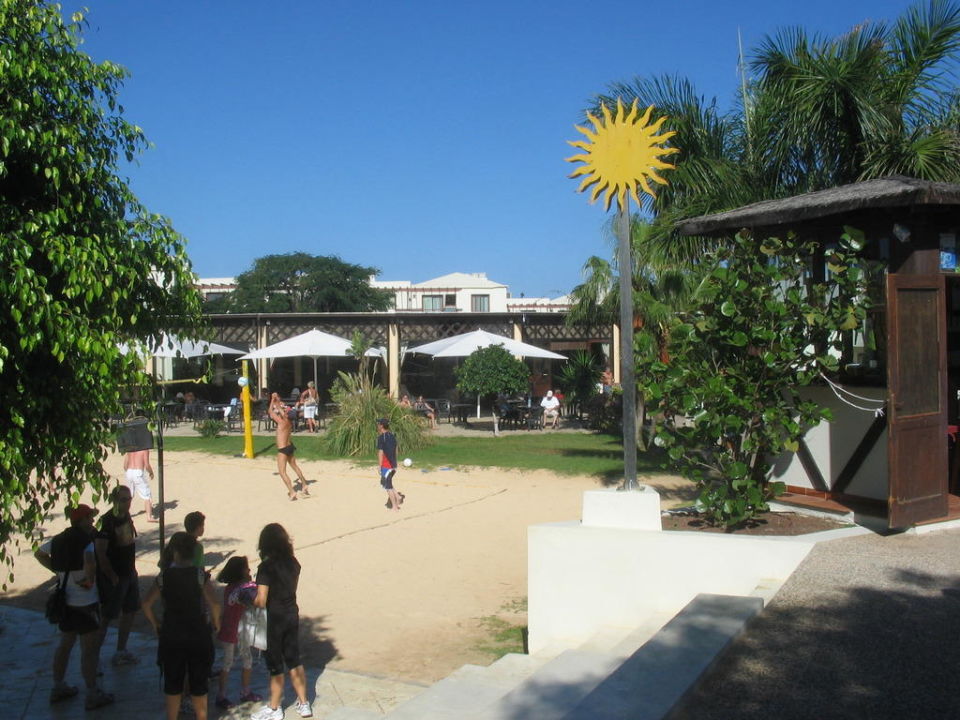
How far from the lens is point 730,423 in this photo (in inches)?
289

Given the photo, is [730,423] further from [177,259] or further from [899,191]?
[177,259]

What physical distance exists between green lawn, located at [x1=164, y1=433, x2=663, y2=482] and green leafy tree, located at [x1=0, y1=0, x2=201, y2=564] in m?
Result: 10.7

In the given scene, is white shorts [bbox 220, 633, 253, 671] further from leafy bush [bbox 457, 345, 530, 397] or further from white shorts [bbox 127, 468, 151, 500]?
leafy bush [bbox 457, 345, 530, 397]

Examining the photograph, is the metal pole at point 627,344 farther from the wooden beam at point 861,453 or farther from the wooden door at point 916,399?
the wooden beam at point 861,453

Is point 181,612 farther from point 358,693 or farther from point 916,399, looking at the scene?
point 916,399

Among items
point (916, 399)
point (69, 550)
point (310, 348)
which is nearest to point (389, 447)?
point (69, 550)

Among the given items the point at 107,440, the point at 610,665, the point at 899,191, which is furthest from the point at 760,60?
the point at 107,440

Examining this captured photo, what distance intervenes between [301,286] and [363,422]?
129 feet

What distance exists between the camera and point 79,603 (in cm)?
627

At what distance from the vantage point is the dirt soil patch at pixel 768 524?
7.38 meters

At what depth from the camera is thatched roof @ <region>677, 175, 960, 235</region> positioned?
713cm

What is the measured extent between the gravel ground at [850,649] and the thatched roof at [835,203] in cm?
274

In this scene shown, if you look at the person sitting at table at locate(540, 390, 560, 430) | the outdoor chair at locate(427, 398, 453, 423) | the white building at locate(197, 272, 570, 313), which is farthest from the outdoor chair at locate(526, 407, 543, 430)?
the white building at locate(197, 272, 570, 313)

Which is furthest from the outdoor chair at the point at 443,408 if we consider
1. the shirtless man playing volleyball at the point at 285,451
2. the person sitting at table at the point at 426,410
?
the shirtless man playing volleyball at the point at 285,451
